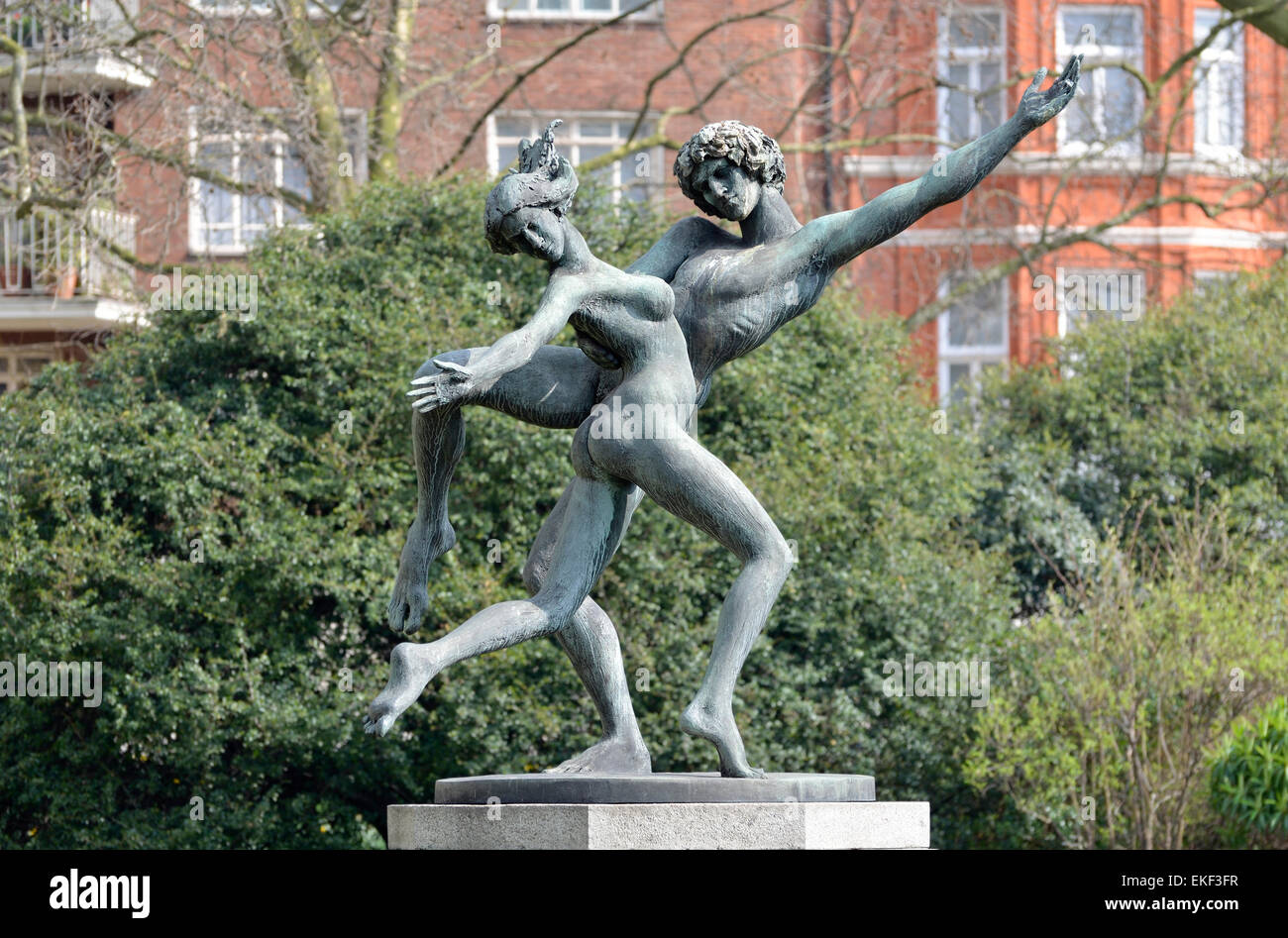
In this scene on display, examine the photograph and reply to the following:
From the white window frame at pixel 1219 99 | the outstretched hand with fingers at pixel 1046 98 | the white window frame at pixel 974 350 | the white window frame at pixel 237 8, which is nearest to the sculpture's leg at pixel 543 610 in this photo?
the outstretched hand with fingers at pixel 1046 98

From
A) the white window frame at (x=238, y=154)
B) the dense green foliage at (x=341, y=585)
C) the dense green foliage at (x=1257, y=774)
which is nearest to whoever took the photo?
the dense green foliage at (x=1257, y=774)

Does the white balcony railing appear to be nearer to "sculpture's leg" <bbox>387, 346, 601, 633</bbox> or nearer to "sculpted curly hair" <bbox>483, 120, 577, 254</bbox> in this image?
"sculpture's leg" <bbox>387, 346, 601, 633</bbox>

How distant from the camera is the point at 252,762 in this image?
12.9 metres

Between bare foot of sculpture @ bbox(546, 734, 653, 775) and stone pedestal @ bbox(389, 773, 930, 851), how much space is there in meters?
0.20

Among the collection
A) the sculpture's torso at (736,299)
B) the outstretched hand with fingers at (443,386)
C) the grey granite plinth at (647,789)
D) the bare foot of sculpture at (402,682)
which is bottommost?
the grey granite plinth at (647,789)

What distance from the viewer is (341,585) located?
12695mm

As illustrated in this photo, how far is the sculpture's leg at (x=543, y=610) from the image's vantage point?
619 cm

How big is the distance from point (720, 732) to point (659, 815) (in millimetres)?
473

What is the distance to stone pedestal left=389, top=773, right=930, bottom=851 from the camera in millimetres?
6148

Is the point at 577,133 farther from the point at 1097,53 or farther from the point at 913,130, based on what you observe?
the point at 1097,53

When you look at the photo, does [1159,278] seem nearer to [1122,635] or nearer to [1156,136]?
[1156,136]

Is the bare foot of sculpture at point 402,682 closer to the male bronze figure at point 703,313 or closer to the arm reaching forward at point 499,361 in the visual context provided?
the male bronze figure at point 703,313

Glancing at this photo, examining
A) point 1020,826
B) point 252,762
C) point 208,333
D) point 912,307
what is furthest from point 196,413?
point 912,307

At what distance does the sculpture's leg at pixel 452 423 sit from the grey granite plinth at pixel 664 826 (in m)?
0.97
